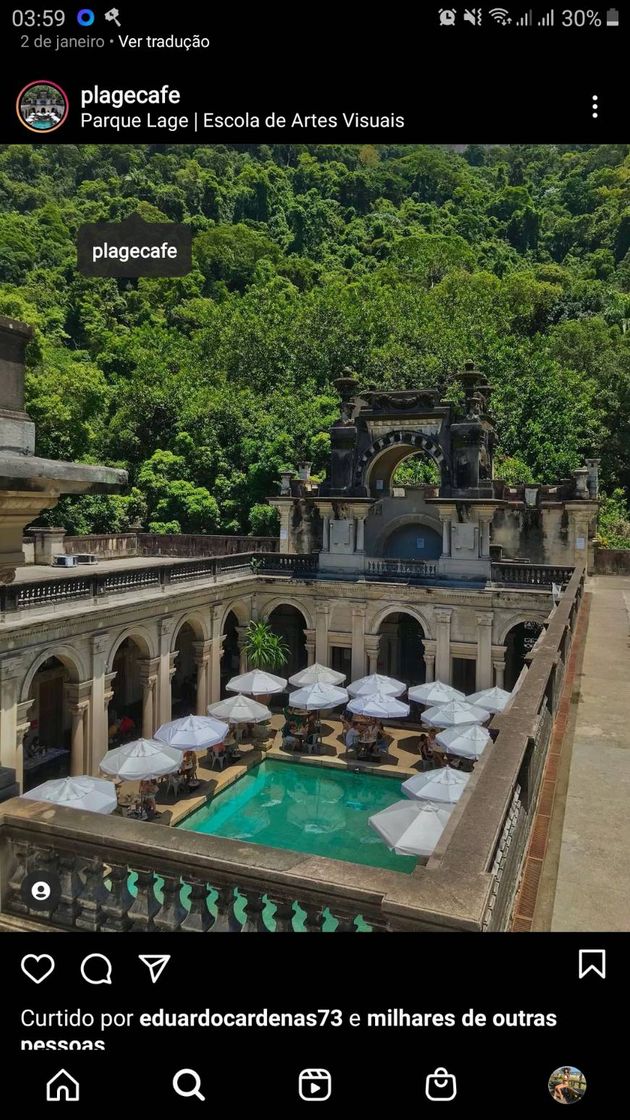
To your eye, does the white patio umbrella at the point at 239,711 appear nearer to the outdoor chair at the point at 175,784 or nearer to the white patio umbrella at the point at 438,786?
the outdoor chair at the point at 175,784

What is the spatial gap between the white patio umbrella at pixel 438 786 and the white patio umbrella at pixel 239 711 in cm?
734

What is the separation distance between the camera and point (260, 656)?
93.8ft

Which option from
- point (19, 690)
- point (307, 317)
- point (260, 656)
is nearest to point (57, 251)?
point (307, 317)

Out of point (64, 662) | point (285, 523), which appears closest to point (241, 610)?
point (285, 523)

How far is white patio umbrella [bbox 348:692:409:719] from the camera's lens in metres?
23.8

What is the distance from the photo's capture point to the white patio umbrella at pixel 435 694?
24094 mm

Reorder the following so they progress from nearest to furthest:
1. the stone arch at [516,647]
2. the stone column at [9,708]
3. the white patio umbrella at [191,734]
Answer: the stone column at [9,708] < the white patio umbrella at [191,734] < the stone arch at [516,647]

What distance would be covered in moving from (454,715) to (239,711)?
728cm

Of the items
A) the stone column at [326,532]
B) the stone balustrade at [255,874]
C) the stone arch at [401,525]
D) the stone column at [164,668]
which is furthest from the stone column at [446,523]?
the stone balustrade at [255,874]

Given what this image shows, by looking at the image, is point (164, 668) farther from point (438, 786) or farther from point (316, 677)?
point (438, 786)

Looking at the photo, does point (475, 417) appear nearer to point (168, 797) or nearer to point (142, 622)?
point (142, 622)

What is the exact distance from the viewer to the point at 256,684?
25828 mm

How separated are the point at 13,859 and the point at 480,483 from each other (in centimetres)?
2408
